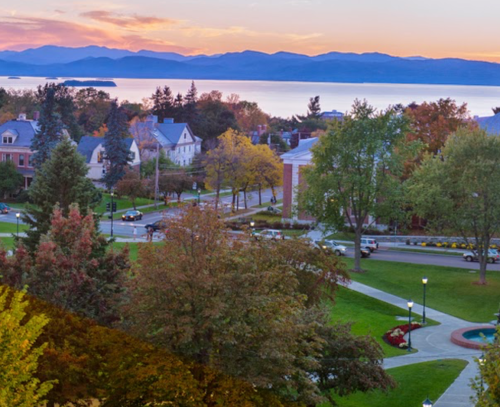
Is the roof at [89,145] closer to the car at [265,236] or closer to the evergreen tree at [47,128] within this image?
the evergreen tree at [47,128]

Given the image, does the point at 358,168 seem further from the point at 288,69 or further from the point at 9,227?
the point at 288,69

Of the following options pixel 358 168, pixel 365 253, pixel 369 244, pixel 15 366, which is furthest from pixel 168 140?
pixel 15 366

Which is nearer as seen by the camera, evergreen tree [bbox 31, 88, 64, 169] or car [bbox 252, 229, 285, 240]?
car [bbox 252, 229, 285, 240]

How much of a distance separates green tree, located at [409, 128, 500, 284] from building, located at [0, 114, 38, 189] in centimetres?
4678

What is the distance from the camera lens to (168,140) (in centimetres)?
8775

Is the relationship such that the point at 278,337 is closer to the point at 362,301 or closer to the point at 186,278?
the point at 186,278

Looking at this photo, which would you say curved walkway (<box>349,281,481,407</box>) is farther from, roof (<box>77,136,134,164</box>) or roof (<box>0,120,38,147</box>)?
roof (<box>0,120,38,147</box>)

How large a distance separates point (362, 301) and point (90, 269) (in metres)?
16.7

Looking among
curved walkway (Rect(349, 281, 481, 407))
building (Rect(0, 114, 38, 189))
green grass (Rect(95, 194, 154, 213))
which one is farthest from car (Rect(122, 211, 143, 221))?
curved walkway (Rect(349, 281, 481, 407))

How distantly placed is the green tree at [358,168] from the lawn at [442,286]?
2110 mm

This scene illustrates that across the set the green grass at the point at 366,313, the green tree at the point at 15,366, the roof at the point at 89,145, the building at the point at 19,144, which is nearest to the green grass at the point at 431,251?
the green grass at the point at 366,313

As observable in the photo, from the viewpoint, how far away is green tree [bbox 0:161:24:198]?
6769cm

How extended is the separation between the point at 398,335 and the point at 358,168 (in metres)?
15.6

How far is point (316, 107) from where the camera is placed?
152000 millimetres
